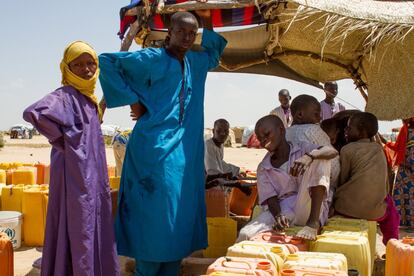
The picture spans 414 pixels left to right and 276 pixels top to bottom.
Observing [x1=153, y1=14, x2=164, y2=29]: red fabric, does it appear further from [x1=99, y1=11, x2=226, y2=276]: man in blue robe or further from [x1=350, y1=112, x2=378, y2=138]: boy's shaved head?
[x1=350, y1=112, x2=378, y2=138]: boy's shaved head

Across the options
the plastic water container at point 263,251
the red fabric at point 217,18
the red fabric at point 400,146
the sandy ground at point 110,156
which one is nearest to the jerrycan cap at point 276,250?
the plastic water container at point 263,251

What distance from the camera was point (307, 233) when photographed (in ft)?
9.48

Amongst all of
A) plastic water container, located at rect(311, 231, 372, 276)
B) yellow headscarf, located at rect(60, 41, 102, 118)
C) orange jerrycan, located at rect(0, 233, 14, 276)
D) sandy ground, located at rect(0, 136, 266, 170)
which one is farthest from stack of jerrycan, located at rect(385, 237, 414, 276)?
sandy ground, located at rect(0, 136, 266, 170)

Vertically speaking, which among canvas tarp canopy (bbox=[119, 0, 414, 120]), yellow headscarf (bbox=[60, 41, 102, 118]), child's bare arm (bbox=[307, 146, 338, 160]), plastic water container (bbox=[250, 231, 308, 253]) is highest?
canvas tarp canopy (bbox=[119, 0, 414, 120])

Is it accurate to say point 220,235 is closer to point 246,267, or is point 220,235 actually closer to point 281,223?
point 281,223

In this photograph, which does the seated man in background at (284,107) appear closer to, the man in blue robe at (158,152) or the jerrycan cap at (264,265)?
the man in blue robe at (158,152)

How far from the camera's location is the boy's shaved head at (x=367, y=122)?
4.05 metres

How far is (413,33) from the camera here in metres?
3.80

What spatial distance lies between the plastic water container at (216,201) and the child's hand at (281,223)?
5.56ft

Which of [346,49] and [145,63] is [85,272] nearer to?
[145,63]

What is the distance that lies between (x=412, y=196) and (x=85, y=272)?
199 inches

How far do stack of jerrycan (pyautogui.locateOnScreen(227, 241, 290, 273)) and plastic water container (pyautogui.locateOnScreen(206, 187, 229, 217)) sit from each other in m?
2.14

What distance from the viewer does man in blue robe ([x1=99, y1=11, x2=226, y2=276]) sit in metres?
3.08

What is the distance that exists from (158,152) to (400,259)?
5.14 feet
